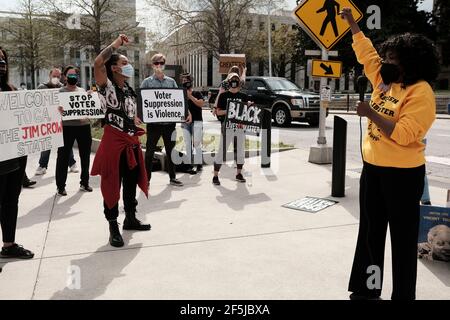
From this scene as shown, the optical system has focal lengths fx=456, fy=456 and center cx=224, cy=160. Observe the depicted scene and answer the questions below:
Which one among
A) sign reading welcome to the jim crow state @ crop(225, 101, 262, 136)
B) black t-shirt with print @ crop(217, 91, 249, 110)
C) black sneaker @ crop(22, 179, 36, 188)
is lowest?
black sneaker @ crop(22, 179, 36, 188)

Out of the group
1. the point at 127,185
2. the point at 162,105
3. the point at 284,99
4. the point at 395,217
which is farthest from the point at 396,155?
the point at 284,99

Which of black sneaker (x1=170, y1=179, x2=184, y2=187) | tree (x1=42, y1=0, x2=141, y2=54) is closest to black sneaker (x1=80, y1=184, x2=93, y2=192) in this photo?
black sneaker (x1=170, y1=179, x2=184, y2=187)

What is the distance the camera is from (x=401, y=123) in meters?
2.62

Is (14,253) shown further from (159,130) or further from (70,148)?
(159,130)

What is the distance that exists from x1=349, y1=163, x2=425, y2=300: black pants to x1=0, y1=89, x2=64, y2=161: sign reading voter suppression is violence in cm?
299

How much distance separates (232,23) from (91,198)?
36984 mm

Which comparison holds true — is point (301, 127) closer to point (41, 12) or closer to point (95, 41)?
point (95, 41)

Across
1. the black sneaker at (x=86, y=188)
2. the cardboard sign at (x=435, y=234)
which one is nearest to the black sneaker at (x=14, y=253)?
the black sneaker at (x=86, y=188)

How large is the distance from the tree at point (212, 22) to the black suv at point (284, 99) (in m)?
23.3

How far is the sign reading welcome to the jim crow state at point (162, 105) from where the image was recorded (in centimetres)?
714

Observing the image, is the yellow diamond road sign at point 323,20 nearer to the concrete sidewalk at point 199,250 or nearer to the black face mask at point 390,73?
the concrete sidewalk at point 199,250

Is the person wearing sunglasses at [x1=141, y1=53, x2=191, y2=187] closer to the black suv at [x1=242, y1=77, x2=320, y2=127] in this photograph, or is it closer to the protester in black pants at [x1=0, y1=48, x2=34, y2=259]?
the protester in black pants at [x1=0, y1=48, x2=34, y2=259]

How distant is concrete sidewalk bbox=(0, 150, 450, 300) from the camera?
3.40 m

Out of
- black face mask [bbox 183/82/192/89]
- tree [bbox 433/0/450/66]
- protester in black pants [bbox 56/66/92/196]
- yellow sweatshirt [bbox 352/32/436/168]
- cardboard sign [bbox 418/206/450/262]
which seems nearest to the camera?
yellow sweatshirt [bbox 352/32/436/168]
